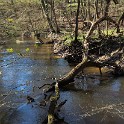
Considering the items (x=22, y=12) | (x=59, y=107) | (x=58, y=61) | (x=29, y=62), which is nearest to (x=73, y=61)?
(x=58, y=61)

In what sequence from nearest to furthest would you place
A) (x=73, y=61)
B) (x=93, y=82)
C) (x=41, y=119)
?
(x=41, y=119)
(x=93, y=82)
(x=73, y=61)

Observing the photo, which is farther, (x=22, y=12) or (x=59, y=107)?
(x=22, y=12)

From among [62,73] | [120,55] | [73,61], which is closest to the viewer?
[62,73]

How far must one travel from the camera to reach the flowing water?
1570cm

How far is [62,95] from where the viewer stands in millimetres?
19172

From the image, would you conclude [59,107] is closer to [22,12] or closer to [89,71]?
[89,71]

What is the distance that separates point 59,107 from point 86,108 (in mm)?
1914

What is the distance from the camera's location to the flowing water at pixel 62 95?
1570 cm

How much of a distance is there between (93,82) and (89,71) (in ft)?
8.91

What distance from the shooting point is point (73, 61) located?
2791 cm

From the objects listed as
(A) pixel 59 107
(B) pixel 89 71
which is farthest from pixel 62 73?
(A) pixel 59 107

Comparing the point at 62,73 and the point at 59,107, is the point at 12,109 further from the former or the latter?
the point at 62,73

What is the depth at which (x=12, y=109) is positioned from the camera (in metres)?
17.1

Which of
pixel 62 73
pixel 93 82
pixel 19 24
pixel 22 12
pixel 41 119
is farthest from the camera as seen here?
pixel 22 12
